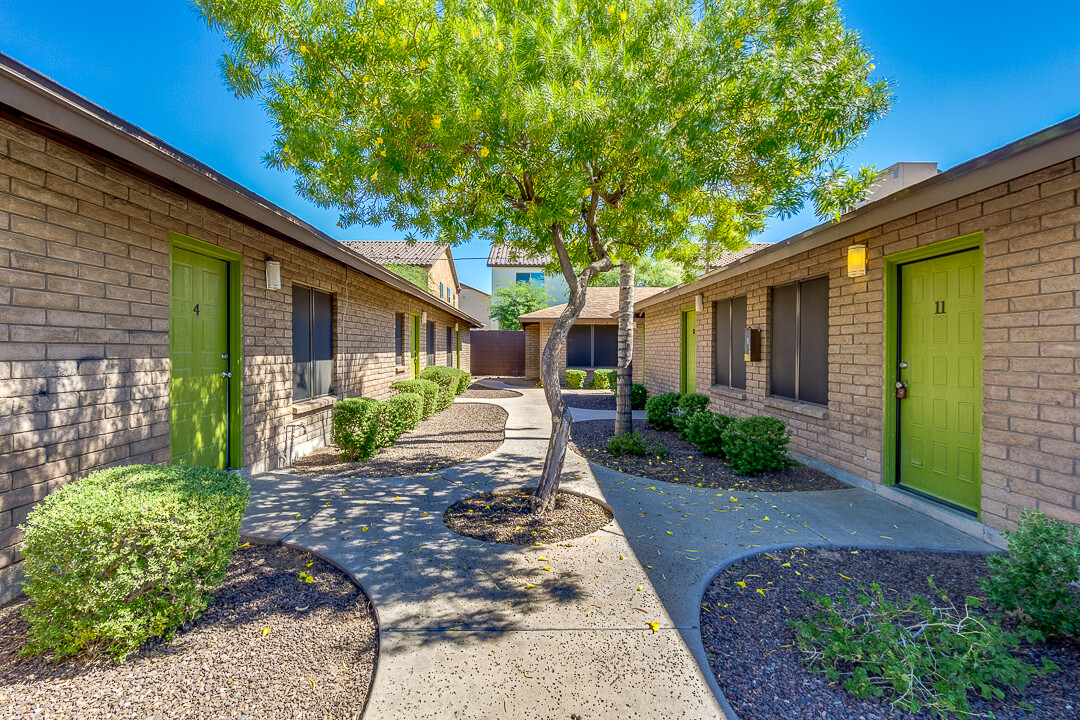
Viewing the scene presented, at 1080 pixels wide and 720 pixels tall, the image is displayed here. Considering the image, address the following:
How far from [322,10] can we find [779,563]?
5.32 meters

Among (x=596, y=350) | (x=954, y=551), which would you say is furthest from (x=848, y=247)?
(x=596, y=350)

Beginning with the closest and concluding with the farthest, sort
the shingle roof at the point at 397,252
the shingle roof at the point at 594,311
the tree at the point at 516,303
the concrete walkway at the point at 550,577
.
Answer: the concrete walkway at the point at 550,577 → the shingle roof at the point at 594,311 → the shingle roof at the point at 397,252 → the tree at the point at 516,303

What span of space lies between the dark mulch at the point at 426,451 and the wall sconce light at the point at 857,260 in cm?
490

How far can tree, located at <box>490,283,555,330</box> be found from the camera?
90.7 feet

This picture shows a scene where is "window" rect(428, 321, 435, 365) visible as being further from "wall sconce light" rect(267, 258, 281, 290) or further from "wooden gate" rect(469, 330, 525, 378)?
"wall sconce light" rect(267, 258, 281, 290)

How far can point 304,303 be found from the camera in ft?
21.3

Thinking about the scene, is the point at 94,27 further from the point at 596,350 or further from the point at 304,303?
the point at 596,350

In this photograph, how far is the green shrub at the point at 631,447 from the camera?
634cm

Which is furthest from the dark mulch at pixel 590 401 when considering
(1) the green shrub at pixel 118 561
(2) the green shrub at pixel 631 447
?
(1) the green shrub at pixel 118 561

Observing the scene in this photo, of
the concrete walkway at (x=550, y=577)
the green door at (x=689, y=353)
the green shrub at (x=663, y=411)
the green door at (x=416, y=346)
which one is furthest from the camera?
the green door at (x=416, y=346)

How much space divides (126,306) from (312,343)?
322cm

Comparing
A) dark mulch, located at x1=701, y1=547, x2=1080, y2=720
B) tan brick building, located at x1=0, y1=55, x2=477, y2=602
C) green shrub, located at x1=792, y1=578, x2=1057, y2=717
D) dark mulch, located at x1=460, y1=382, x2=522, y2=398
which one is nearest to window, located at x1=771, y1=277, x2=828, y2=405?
dark mulch, located at x1=701, y1=547, x2=1080, y2=720

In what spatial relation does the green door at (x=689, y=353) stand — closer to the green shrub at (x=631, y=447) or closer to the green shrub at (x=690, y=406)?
the green shrub at (x=690, y=406)

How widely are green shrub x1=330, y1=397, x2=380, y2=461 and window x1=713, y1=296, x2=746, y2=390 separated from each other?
567cm
